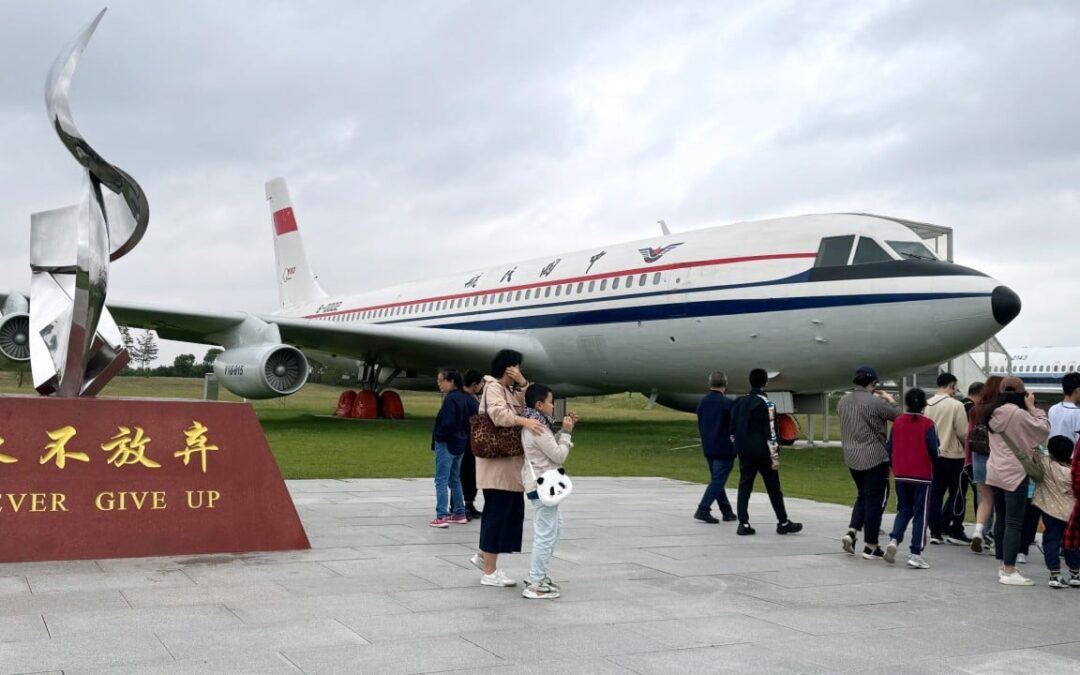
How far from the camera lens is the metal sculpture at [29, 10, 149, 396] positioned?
696cm

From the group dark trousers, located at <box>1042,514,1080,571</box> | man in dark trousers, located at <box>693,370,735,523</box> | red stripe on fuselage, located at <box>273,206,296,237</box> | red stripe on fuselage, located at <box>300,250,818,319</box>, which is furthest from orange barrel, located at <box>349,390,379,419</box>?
dark trousers, located at <box>1042,514,1080,571</box>

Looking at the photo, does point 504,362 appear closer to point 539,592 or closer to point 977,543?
point 539,592

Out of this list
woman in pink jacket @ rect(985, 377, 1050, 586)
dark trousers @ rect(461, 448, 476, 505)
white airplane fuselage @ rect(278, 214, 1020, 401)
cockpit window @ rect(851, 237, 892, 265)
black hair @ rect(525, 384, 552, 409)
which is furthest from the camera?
cockpit window @ rect(851, 237, 892, 265)

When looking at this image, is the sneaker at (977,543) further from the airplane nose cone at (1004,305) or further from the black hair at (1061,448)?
the airplane nose cone at (1004,305)

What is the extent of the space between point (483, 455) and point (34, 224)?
4423mm

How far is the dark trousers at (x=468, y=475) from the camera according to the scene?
880 centimetres

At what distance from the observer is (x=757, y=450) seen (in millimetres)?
8414

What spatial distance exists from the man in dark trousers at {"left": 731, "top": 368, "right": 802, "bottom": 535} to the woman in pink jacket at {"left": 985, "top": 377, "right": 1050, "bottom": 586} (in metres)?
2.07

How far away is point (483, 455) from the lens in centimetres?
575

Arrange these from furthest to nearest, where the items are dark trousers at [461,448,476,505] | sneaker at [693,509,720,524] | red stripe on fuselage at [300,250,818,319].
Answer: red stripe on fuselage at [300,250,818,319]
sneaker at [693,509,720,524]
dark trousers at [461,448,476,505]

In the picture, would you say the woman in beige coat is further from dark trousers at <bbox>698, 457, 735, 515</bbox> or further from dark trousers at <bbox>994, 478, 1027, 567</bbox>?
dark trousers at <bbox>698, 457, 735, 515</bbox>

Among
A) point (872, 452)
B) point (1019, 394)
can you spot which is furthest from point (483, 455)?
point (1019, 394)

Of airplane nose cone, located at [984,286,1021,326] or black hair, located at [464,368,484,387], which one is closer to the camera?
black hair, located at [464,368,484,387]

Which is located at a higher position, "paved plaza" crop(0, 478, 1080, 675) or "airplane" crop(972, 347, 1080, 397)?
"airplane" crop(972, 347, 1080, 397)
